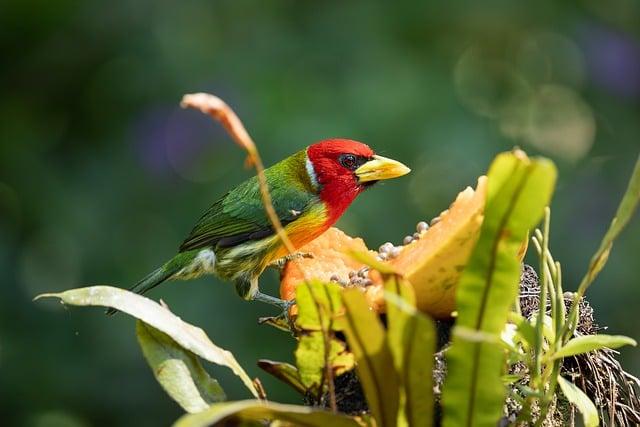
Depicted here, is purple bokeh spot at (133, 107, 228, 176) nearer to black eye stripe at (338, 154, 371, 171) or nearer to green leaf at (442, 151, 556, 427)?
black eye stripe at (338, 154, 371, 171)

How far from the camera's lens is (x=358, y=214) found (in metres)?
4.22

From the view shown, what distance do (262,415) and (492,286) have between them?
29 centimetres

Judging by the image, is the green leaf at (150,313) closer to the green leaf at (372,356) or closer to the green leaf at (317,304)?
the green leaf at (317,304)

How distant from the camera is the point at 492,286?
122 cm

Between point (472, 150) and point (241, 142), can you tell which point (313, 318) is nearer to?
point (241, 142)

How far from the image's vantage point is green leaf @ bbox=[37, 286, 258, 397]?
1.38m

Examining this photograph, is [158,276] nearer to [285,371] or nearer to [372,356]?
[285,371]

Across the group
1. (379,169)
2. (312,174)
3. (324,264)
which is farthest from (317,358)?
(312,174)

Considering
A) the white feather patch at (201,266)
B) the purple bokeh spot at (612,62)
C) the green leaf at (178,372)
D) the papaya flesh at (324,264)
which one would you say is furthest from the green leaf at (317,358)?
the purple bokeh spot at (612,62)

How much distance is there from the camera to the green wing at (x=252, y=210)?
9.02 feet

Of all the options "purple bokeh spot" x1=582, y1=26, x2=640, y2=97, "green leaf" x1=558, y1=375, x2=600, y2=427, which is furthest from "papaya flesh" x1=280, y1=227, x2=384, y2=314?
"purple bokeh spot" x1=582, y1=26, x2=640, y2=97

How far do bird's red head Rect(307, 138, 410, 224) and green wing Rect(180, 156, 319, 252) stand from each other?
0.05 m

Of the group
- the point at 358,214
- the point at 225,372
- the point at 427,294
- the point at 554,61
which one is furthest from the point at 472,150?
the point at 427,294

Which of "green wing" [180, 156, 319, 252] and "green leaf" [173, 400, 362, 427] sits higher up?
"green leaf" [173, 400, 362, 427]
